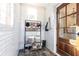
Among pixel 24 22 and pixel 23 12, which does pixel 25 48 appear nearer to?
pixel 24 22

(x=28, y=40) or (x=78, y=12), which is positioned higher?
(x=78, y=12)

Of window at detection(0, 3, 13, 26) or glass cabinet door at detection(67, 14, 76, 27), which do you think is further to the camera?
glass cabinet door at detection(67, 14, 76, 27)

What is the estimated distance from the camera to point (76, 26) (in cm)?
101

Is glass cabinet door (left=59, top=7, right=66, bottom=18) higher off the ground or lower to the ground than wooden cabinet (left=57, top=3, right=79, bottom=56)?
higher

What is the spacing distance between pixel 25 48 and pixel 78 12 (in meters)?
0.68

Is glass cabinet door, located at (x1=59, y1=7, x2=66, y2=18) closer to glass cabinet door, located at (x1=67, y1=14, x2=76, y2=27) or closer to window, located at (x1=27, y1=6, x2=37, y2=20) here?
glass cabinet door, located at (x1=67, y1=14, x2=76, y2=27)

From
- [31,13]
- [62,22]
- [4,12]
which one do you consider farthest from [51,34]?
[4,12]

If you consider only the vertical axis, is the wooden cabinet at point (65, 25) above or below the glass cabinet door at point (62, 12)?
below

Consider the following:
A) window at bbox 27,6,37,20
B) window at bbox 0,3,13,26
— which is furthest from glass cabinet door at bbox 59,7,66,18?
window at bbox 0,3,13,26

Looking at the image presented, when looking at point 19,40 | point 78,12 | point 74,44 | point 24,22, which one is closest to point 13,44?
point 19,40

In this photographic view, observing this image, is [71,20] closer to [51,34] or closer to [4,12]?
[51,34]

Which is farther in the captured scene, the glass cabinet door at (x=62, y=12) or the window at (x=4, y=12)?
the glass cabinet door at (x=62, y=12)

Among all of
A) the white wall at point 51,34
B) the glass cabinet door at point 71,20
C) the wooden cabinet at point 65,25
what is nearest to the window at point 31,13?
the white wall at point 51,34

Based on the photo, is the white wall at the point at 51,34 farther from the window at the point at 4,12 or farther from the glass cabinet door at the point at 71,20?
the window at the point at 4,12
